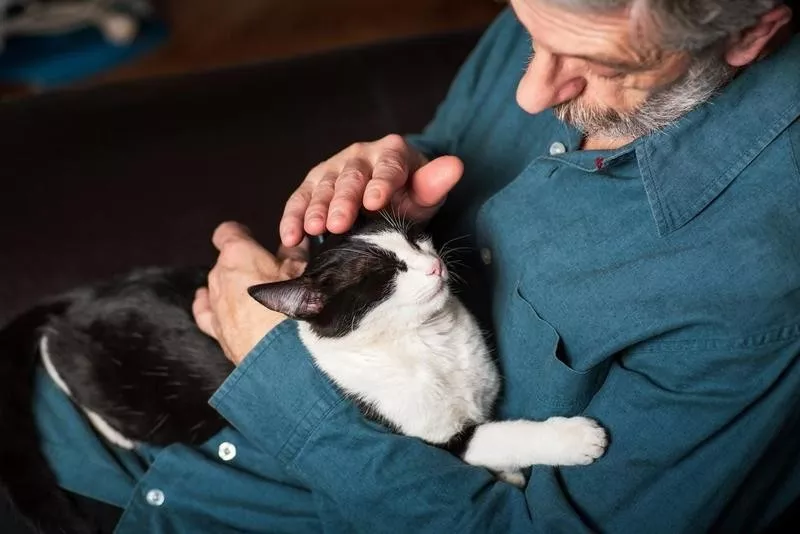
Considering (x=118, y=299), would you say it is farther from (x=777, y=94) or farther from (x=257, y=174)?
(x=777, y=94)

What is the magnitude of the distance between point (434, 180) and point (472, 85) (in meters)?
0.38

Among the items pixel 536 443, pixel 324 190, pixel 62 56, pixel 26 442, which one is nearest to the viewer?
pixel 536 443

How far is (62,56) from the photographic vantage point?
3227 mm

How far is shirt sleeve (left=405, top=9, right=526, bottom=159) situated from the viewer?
153 centimetres

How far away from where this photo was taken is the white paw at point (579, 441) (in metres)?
1.10

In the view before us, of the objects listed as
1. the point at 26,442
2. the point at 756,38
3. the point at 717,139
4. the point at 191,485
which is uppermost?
the point at 756,38

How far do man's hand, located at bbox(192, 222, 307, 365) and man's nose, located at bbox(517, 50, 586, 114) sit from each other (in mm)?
522

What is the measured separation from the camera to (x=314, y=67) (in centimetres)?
183

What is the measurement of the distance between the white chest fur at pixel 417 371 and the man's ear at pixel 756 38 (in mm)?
567

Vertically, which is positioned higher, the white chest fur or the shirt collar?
the shirt collar

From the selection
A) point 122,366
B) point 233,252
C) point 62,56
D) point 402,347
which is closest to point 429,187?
point 402,347

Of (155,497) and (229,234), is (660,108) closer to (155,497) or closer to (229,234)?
(229,234)

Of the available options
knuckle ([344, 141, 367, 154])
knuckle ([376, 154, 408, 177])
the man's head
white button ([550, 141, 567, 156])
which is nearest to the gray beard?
the man's head

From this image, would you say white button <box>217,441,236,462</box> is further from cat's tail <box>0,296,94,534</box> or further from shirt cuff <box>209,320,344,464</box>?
cat's tail <box>0,296,94,534</box>
